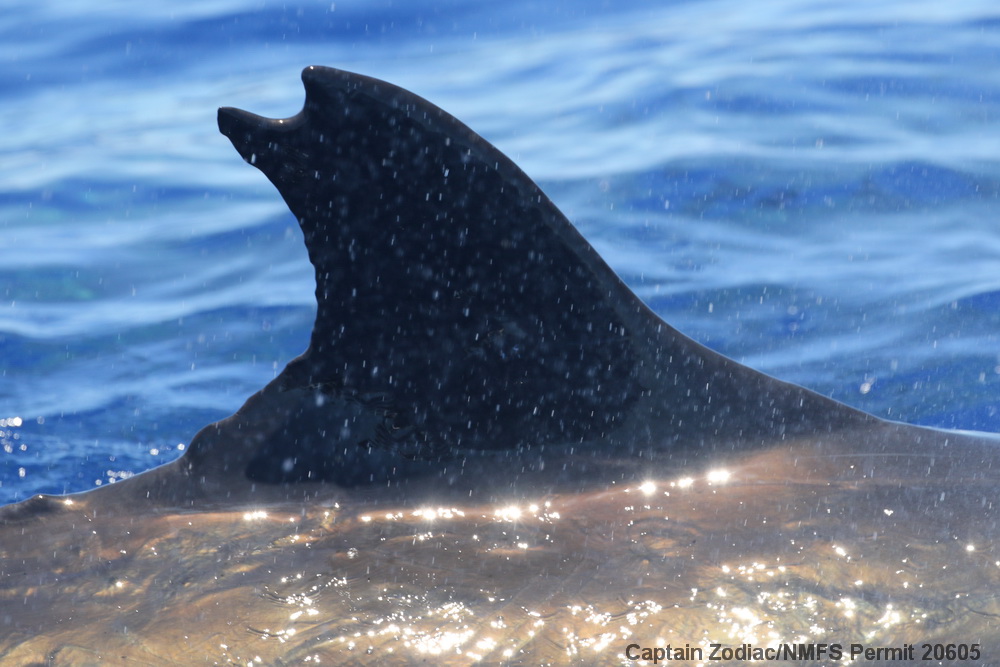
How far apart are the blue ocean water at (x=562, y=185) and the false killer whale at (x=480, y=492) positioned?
382 cm

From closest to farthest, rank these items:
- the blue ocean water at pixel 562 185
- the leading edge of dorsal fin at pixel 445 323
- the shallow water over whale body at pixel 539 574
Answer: the shallow water over whale body at pixel 539 574 → the leading edge of dorsal fin at pixel 445 323 → the blue ocean water at pixel 562 185

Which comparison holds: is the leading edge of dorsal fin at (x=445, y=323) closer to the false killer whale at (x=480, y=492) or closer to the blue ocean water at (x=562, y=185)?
the false killer whale at (x=480, y=492)

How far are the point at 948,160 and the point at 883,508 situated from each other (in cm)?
773

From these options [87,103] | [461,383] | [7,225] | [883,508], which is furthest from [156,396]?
[87,103]

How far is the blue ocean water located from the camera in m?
7.67

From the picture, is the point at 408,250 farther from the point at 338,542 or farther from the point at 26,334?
the point at 26,334

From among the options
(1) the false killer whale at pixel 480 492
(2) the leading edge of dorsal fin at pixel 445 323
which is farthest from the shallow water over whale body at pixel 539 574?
(2) the leading edge of dorsal fin at pixel 445 323

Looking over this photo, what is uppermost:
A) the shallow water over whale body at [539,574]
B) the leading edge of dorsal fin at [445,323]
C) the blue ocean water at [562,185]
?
the blue ocean water at [562,185]

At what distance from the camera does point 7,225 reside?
1021 cm

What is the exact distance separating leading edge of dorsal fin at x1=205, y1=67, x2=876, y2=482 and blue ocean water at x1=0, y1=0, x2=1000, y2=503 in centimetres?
384

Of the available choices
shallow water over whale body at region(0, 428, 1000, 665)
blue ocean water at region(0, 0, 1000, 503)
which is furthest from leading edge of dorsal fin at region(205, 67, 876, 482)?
blue ocean water at region(0, 0, 1000, 503)

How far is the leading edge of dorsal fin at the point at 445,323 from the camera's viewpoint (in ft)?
10.7

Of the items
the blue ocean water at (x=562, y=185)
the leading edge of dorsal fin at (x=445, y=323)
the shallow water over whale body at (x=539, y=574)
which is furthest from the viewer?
the blue ocean water at (x=562, y=185)

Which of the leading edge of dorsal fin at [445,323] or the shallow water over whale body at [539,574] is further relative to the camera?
the leading edge of dorsal fin at [445,323]
